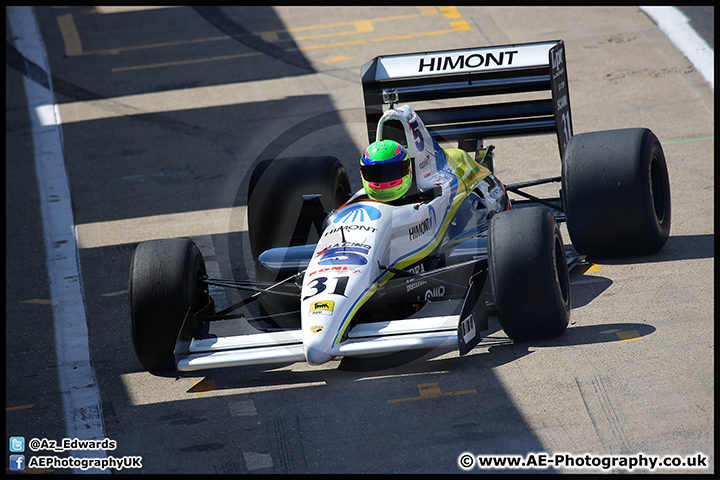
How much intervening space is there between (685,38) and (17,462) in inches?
511

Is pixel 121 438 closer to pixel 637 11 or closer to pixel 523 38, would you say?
A: pixel 523 38

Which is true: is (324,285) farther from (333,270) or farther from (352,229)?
(352,229)

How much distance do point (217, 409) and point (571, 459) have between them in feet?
8.46

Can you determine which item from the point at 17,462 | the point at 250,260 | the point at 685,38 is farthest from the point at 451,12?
the point at 17,462

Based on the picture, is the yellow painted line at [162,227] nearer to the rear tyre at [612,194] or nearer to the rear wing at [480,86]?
the rear wing at [480,86]

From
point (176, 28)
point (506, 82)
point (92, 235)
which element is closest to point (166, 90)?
point (176, 28)

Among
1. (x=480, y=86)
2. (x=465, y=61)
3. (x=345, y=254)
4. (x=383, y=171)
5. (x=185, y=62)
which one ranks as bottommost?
(x=185, y=62)

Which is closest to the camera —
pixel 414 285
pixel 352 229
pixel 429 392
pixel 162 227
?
pixel 429 392

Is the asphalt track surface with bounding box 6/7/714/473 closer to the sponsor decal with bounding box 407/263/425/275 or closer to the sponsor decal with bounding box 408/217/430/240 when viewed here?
the sponsor decal with bounding box 407/263/425/275

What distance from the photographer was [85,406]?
7.12 meters

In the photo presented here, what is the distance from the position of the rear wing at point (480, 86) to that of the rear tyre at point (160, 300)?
321cm

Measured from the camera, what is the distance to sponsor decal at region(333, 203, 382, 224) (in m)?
7.63

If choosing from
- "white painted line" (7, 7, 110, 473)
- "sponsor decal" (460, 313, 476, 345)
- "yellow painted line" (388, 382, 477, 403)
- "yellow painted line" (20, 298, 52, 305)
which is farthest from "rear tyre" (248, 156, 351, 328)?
"yellow painted line" (388, 382, 477, 403)

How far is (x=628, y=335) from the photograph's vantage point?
23.5 feet
